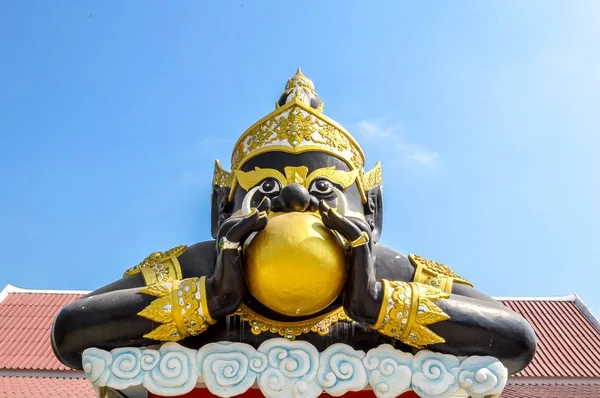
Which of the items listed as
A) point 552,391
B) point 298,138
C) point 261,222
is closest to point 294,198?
point 261,222

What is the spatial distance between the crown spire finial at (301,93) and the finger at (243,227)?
1.48 m

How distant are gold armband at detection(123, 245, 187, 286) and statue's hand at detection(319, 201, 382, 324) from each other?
45.9 inches

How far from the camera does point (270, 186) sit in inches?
183

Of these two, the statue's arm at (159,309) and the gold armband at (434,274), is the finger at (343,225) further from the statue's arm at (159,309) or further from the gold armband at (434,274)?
the gold armband at (434,274)

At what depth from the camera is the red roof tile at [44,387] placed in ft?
27.5

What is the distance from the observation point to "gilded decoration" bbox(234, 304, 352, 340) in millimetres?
4297

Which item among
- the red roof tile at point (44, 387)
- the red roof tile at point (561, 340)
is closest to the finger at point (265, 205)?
the red roof tile at point (44, 387)

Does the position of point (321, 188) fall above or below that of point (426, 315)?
above

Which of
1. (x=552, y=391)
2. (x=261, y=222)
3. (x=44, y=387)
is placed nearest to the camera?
(x=261, y=222)

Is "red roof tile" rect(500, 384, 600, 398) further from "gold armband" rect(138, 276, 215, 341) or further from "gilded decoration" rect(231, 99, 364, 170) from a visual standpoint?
"gold armband" rect(138, 276, 215, 341)

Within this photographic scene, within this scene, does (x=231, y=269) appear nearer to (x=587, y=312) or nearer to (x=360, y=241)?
(x=360, y=241)

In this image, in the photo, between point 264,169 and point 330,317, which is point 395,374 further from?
point 264,169

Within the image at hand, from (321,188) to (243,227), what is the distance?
85 centimetres

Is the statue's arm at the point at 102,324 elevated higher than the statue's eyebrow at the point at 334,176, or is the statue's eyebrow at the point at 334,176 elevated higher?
the statue's eyebrow at the point at 334,176
